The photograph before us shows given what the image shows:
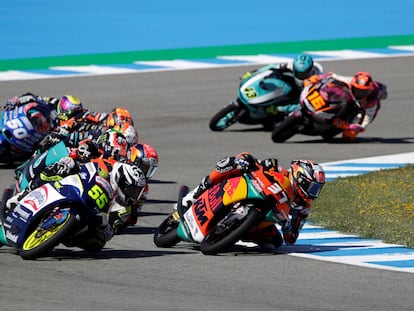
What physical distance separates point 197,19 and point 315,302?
25874 millimetres

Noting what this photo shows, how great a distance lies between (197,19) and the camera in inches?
1421

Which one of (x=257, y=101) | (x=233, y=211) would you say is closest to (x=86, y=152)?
(x=233, y=211)

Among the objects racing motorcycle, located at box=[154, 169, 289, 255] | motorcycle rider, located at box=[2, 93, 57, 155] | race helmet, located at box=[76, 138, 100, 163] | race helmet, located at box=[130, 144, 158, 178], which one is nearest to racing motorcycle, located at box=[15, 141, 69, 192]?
race helmet, located at box=[76, 138, 100, 163]

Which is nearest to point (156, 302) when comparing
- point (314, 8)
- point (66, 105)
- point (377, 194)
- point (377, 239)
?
point (377, 239)

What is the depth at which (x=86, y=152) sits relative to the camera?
46.0ft

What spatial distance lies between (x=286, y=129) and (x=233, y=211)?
9.67 metres

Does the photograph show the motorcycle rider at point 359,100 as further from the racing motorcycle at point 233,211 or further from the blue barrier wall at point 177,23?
the blue barrier wall at point 177,23

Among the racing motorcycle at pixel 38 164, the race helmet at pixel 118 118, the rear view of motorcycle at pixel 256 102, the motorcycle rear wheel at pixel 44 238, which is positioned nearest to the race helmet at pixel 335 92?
the rear view of motorcycle at pixel 256 102

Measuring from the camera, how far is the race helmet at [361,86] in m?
21.8

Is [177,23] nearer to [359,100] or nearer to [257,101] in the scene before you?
[257,101]

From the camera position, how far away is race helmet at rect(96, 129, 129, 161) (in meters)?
14.8

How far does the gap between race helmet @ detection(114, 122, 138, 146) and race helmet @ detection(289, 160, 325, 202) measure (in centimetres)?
422

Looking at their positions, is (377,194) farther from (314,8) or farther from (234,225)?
(314,8)

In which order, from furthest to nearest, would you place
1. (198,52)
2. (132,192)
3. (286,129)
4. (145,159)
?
Answer: (198,52)
(286,129)
(145,159)
(132,192)
